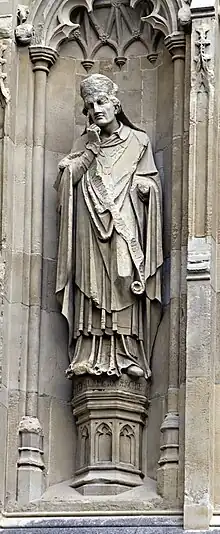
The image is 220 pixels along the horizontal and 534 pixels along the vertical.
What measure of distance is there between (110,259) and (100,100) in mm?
1293

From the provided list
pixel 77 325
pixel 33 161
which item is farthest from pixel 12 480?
pixel 33 161

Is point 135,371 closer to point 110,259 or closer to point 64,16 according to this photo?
point 110,259

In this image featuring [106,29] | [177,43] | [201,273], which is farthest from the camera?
[106,29]

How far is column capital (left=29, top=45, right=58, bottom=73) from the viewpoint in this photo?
19.2 meters

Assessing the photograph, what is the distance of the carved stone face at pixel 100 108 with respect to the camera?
61.7 ft

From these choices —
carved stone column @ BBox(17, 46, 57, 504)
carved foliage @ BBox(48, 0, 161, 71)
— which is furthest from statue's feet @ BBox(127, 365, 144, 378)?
carved foliage @ BBox(48, 0, 161, 71)

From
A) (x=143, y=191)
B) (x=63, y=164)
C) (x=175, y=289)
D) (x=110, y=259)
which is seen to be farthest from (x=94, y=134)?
(x=175, y=289)

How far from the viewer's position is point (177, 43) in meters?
18.9

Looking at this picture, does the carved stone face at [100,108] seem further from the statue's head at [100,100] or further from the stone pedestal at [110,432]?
the stone pedestal at [110,432]

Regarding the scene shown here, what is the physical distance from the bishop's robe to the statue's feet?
65 mm

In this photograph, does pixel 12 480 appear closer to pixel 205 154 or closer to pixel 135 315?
pixel 135 315

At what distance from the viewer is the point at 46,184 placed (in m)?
19.1

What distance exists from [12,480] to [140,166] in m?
2.65

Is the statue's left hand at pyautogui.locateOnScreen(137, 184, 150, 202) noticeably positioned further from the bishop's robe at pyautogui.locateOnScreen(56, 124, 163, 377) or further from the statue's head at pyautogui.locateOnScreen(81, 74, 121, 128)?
the statue's head at pyautogui.locateOnScreen(81, 74, 121, 128)
